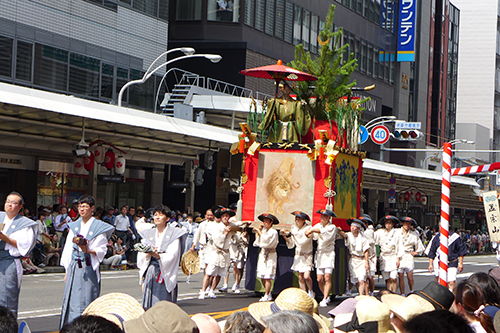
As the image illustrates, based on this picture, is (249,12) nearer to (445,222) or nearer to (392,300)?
(445,222)

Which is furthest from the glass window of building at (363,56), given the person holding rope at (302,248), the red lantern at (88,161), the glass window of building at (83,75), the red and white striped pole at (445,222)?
the red and white striped pole at (445,222)

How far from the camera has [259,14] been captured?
122ft

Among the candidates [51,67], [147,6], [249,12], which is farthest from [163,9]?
[51,67]

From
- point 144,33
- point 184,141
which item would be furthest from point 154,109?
point 184,141

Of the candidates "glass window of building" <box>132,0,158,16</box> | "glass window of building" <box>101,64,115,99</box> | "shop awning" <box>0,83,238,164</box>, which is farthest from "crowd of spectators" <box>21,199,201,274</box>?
"glass window of building" <box>132,0,158,16</box>

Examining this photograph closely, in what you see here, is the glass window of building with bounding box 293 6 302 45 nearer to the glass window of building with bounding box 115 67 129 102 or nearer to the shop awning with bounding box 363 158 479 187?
the shop awning with bounding box 363 158 479 187

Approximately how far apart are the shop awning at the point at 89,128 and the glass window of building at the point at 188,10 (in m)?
12.0

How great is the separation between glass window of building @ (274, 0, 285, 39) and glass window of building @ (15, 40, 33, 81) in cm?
1644

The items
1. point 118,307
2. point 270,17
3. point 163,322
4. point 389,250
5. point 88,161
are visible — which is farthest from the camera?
point 270,17

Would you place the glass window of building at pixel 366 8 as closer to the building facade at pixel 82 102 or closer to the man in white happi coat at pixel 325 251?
the building facade at pixel 82 102

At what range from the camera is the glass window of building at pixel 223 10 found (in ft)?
118

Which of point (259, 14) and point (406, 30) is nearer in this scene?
point (259, 14)

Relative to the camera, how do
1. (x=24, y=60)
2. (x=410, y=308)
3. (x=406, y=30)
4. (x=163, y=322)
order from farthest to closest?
1. (x=406, y=30)
2. (x=24, y=60)
3. (x=410, y=308)
4. (x=163, y=322)

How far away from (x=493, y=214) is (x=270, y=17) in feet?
89.2
